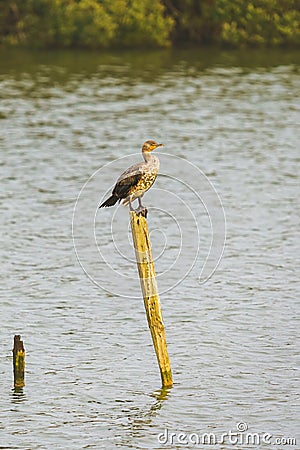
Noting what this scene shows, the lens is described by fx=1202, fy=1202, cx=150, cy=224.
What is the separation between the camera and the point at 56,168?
107ft

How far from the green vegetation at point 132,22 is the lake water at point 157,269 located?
14.7m

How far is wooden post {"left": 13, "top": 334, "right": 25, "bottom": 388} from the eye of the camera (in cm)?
1503

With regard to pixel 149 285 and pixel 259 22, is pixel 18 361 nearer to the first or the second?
pixel 149 285

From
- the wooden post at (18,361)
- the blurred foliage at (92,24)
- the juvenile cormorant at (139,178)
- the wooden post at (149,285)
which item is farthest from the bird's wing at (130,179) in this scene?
the blurred foliage at (92,24)

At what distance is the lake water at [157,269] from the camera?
49.9 feet

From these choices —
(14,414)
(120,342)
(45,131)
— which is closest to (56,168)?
(45,131)

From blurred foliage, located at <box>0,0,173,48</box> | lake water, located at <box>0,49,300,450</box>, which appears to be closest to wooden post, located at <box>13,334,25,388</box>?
lake water, located at <box>0,49,300,450</box>

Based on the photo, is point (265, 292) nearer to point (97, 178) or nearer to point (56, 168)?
point (97, 178)

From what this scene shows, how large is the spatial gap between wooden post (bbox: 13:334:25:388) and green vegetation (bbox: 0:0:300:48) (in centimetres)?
4472

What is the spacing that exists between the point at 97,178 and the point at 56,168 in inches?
95.6

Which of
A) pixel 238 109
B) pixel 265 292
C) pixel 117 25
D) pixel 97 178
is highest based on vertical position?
pixel 117 25

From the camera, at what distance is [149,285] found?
48.3 feet

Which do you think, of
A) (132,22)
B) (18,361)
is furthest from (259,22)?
(18,361)

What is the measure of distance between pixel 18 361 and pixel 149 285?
206 cm
